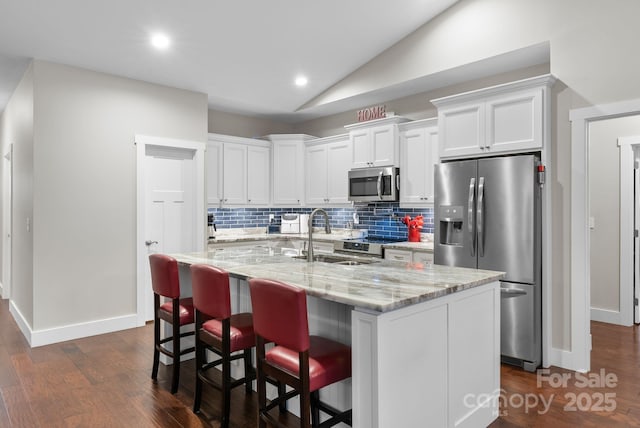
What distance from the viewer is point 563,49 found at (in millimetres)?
3482

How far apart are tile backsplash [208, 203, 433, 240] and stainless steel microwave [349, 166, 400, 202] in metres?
0.46

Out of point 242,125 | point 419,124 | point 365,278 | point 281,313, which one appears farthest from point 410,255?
point 242,125

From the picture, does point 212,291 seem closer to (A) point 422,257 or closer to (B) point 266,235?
(A) point 422,257

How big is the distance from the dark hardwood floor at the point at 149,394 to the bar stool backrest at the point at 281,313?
79 cm

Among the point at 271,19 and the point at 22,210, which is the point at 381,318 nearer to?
the point at 271,19

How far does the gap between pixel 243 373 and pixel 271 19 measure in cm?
323

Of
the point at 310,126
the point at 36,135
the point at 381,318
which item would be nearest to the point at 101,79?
the point at 36,135

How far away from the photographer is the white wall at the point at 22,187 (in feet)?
13.6

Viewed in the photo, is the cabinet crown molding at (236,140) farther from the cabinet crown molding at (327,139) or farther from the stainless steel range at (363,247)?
the stainless steel range at (363,247)

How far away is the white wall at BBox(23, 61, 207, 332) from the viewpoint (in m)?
4.09

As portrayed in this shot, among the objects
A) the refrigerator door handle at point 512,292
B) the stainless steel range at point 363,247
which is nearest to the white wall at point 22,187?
the stainless steel range at point 363,247

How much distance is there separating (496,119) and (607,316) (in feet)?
9.57

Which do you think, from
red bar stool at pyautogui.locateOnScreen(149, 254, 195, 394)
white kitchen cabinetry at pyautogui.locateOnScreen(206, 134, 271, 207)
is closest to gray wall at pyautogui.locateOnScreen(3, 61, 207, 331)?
white kitchen cabinetry at pyautogui.locateOnScreen(206, 134, 271, 207)

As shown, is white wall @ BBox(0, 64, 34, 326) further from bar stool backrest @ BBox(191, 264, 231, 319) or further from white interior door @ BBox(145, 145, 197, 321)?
bar stool backrest @ BBox(191, 264, 231, 319)
